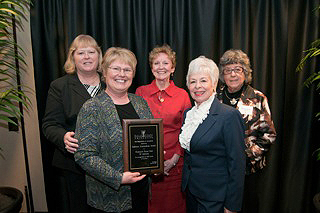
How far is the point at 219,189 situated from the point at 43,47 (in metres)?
2.60

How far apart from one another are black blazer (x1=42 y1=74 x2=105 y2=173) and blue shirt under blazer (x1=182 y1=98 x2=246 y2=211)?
3.33 ft

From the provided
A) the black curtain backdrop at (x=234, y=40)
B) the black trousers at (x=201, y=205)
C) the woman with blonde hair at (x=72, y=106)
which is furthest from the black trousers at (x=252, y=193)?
the woman with blonde hair at (x=72, y=106)

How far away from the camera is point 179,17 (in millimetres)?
2863

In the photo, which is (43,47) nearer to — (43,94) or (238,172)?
(43,94)

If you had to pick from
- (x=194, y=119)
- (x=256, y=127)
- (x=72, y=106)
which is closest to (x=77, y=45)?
(x=72, y=106)

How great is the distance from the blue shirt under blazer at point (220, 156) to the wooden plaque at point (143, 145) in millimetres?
271

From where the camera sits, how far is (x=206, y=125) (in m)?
1.70

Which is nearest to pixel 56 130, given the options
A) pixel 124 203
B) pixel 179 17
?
pixel 124 203

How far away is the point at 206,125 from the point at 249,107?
28.2 inches

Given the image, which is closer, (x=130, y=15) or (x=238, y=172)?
(x=238, y=172)

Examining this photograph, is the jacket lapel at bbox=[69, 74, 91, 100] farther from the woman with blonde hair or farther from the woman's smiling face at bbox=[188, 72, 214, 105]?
the woman's smiling face at bbox=[188, 72, 214, 105]

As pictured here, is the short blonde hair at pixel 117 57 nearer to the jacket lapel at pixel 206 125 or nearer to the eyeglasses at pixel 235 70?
the jacket lapel at pixel 206 125

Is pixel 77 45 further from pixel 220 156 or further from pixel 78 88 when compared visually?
pixel 220 156

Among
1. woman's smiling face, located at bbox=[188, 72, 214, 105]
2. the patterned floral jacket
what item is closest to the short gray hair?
the patterned floral jacket
